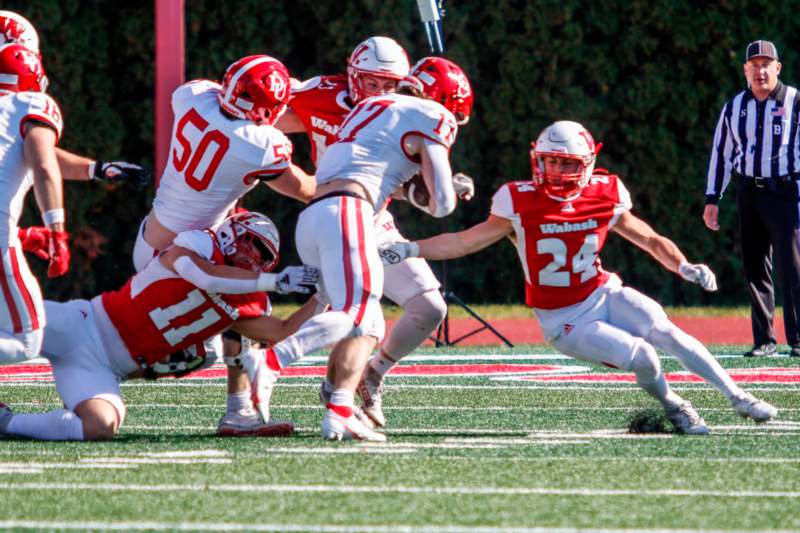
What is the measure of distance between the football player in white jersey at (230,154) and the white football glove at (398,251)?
416 mm

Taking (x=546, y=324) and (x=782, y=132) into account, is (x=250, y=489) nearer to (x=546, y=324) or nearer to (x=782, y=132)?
(x=546, y=324)

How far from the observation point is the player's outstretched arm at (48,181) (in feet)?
19.2

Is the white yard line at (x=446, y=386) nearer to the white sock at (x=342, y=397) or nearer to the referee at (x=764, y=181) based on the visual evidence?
the referee at (x=764, y=181)

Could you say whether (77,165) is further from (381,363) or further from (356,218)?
(381,363)

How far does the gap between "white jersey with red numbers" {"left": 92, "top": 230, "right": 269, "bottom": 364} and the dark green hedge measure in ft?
23.6

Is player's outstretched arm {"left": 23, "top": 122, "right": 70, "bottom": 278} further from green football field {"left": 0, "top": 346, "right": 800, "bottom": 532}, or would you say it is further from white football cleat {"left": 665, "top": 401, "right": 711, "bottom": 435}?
white football cleat {"left": 665, "top": 401, "right": 711, "bottom": 435}

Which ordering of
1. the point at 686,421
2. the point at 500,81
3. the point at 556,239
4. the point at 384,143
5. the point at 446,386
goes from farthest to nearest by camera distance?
1. the point at 500,81
2. the point at 446,386
3. the point at 556,239
4. the point at 686,421
5. the point at 384,143

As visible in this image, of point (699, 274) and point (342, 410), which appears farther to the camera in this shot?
point (699, 274)

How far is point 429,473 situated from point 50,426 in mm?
1667

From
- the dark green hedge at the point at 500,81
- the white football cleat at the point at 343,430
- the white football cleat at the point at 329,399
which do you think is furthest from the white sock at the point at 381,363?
the dark green hedge at the point at 500,81

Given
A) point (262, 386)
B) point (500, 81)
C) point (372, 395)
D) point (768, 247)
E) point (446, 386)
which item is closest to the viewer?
point (262, 386)

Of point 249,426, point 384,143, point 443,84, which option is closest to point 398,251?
point 384,143

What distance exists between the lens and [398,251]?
602 cm

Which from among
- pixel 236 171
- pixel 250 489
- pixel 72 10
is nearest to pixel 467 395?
pixel 236 171
